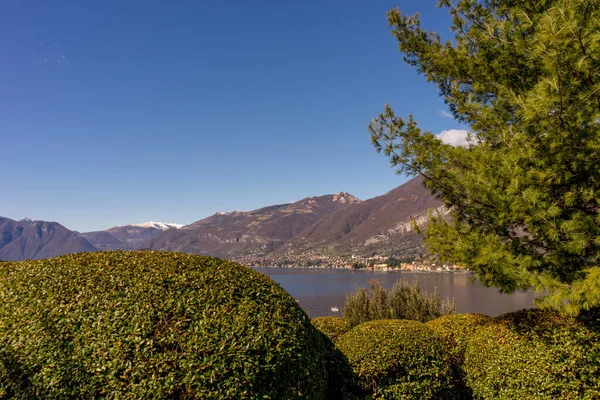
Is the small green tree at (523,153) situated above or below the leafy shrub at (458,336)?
above

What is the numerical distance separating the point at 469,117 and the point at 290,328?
639 centimetres

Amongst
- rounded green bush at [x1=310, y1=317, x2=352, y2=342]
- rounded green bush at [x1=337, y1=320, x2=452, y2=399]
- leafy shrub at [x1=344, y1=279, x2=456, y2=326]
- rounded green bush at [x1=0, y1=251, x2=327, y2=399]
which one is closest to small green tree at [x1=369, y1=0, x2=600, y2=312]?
rounded green bush at [x1=337, y1=320, x2=452, y2=399]

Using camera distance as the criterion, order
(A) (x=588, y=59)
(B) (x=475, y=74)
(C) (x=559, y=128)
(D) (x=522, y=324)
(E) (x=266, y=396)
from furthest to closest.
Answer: (B) (x=475, y=74) → (D) (x=522, y=324) → (C) (x=559, y=128) → (A) (x=588, y=59) → (E) (x=266, y=396)

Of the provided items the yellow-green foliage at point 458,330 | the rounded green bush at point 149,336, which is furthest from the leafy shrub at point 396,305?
the rounded green bush at point 149,336

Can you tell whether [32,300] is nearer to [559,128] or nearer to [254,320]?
[254,320]

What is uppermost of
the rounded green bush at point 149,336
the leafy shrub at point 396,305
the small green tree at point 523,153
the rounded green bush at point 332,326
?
the small green tree at point 523,153

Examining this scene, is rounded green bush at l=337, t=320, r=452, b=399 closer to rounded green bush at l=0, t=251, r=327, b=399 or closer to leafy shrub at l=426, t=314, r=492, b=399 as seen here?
leafy shrub at l=426, t=314, r=492, b=399

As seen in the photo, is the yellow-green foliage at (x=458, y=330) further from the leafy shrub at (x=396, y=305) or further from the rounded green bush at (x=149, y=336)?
the leafy shrub at (x=396, y=305)

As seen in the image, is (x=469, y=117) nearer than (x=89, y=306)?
No

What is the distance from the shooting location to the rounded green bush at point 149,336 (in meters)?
4.32

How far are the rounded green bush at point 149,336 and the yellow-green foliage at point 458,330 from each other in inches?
138

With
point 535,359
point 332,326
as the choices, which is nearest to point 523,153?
point 535,359

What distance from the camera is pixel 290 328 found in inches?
203

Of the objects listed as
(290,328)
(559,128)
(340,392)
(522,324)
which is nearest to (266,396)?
(290,328)
